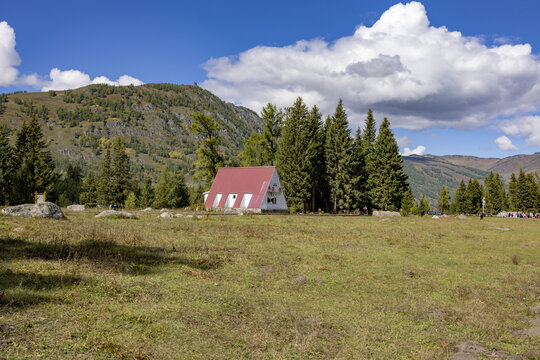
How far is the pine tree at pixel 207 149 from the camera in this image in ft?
235

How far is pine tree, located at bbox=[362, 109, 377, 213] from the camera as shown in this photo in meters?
75.1

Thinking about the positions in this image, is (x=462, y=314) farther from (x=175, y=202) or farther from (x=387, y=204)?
(x=175, y=202)

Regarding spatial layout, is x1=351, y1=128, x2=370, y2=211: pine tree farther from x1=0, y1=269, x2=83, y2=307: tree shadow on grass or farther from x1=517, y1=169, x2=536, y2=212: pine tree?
x1=0, y1=269, x2=83, y2=307: tree shadow on grass

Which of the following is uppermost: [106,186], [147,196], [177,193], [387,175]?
[387,175]

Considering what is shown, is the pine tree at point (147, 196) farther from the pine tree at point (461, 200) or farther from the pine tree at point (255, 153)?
the pine tree at point (461, 200)

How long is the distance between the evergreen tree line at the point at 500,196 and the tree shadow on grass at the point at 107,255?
12055 cm

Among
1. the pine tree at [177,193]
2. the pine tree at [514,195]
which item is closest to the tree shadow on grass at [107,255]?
the pine tree at [177,193]

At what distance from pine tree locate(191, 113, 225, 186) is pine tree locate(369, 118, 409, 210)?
32.8 meters

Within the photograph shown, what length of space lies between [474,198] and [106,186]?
11485 centimetres

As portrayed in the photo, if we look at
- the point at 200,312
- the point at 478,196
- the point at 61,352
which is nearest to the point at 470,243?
the point at 200,312

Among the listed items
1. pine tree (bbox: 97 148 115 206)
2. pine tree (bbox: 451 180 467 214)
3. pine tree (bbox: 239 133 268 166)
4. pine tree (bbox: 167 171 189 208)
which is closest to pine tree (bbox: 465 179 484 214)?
pine tree (bbox: 451 180 467 214)

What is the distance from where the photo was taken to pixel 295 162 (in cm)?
6988

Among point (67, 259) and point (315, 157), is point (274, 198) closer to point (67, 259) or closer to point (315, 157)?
point (315, 157)

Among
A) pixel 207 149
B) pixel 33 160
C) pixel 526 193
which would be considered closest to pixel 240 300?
pixel 207 149
